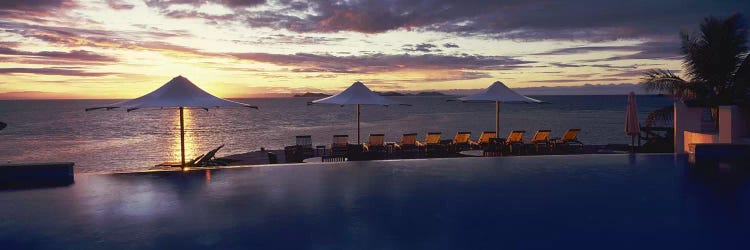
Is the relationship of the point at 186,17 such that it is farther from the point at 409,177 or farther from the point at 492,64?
the point at 492,64

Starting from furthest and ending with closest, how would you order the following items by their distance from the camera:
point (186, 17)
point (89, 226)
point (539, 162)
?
point (186, 17), point (539, 162), point (89, 226)

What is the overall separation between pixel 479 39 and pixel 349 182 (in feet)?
64.1

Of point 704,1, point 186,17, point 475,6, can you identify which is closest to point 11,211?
point 186,17

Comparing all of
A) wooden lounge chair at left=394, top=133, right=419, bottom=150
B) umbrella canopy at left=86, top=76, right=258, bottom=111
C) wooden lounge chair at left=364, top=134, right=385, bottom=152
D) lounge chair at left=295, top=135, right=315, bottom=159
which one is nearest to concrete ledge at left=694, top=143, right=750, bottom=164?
wooden lounge chair at left=394, top=133, right=419, bottom=150

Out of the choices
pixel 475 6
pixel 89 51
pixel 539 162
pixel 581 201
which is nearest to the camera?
pixel 581 201

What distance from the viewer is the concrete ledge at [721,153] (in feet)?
29.9

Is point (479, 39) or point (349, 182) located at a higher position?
point (479, 39)

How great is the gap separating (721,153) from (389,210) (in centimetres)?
802

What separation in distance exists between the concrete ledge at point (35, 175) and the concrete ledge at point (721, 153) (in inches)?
441

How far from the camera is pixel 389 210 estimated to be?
538cm

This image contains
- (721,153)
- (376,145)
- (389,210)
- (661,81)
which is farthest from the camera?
(661,81)

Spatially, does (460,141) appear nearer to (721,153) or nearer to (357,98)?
(357,98)

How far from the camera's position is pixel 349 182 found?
7.20m

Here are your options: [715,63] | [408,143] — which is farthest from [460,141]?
[715,63]
